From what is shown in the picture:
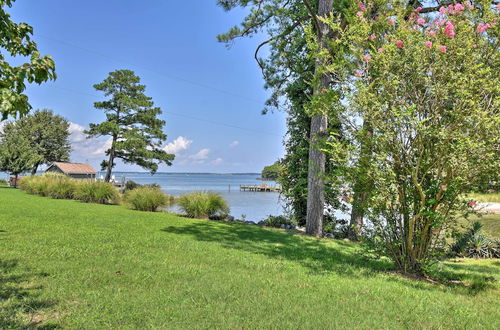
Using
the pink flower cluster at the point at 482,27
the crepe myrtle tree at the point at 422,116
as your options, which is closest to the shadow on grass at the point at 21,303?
the crepe myrtle tree at the point at 422,116

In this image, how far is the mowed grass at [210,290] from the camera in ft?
9.88

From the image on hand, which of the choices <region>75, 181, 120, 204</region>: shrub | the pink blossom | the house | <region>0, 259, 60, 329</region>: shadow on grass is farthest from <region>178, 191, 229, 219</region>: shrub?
the house

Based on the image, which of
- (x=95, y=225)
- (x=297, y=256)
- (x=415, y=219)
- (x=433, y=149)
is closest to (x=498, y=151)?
(x=433, y=149)

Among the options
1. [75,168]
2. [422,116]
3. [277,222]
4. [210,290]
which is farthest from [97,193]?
[75,168]

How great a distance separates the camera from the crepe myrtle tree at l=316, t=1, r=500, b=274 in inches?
169

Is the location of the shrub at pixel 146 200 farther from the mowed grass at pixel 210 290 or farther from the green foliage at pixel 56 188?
the mowed grass at pixel 210 290

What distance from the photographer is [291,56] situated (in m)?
12.1

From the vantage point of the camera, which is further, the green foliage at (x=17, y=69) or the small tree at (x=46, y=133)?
the small tree at (x=46, y=133)

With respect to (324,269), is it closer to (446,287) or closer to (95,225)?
(446,287)

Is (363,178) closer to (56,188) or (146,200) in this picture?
(146,200)

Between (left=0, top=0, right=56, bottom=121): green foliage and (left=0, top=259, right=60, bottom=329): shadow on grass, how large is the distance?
1.65 m

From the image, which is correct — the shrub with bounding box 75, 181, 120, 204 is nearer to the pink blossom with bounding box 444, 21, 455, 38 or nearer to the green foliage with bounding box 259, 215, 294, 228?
the green foliage with bounding box 259, 215, 294, 228

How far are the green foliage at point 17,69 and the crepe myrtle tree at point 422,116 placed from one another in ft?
12.3

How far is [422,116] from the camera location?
15.3 feet
